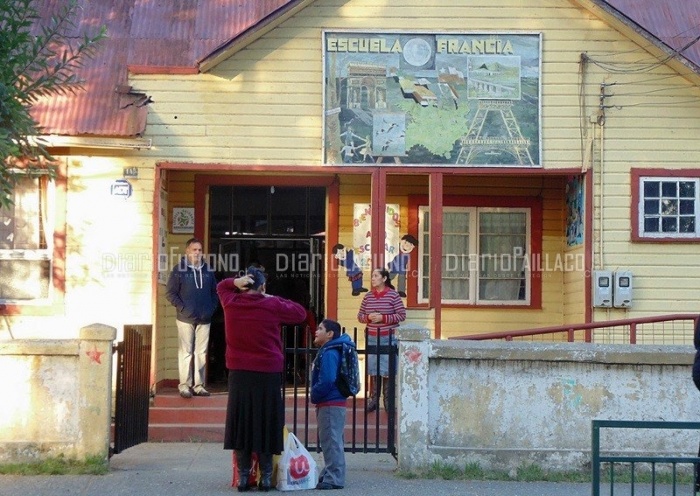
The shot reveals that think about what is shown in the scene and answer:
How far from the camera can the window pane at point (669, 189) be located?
13.1 meters

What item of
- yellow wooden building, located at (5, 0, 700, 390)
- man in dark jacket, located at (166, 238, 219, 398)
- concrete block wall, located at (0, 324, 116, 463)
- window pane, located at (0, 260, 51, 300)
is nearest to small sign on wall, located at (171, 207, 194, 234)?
yellow wooden building, located at (5, 0, 700, 390)

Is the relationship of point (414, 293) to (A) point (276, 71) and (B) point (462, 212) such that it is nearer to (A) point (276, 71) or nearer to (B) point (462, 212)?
(B) point (462, 212)

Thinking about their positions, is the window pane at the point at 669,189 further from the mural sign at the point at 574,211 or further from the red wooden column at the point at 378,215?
the red wooden column at the point at 378,215

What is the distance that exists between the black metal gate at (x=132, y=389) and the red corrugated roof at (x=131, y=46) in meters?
3.22

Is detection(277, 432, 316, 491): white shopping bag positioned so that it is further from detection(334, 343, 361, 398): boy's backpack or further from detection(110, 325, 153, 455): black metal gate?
detection(110, 325, 153, 455): black metal gate

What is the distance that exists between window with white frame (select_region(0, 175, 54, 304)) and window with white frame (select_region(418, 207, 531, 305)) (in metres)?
5.25

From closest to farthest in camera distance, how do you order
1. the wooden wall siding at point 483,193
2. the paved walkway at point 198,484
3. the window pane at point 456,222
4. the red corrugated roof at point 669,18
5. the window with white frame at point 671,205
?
the paved walkway at point 198,484
the window with white frame at point 671,205
the red corrugated roof at point 669,18
the wooden wall siding at point 483,193
the window pane at point 456,222

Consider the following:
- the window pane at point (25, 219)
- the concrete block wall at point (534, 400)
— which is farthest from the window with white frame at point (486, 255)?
the window pane at point (25, 219)

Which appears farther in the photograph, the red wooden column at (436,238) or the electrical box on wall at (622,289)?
the red wooden column at (436,238)

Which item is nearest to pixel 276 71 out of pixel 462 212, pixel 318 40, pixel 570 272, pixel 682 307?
pixel 318 40

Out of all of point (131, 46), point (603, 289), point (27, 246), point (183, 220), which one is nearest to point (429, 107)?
point (603, 289)

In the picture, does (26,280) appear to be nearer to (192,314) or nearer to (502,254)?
(192,314)

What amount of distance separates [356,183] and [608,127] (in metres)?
3.36

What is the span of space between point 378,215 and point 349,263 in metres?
1.31
